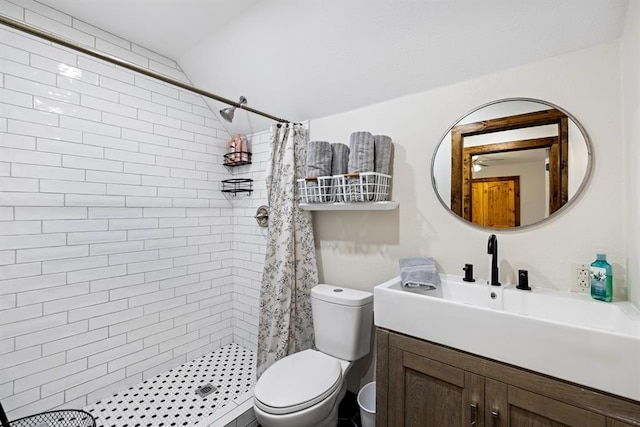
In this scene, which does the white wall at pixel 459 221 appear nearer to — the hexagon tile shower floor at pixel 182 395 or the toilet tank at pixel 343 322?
the toilet tank at pixel 343 322

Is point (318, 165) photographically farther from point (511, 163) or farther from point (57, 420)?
point (57, 420)

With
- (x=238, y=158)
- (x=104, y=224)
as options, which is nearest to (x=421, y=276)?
(x=238, y=158)

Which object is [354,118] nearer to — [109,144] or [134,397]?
[109,144]

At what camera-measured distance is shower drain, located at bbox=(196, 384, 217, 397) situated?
2.01 m

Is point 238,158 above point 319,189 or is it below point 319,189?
above

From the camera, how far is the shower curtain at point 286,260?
2006mm

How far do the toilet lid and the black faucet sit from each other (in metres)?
0.96

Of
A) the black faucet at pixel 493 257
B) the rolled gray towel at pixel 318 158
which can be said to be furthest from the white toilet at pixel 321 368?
the rolled gray towel at pixel 318 158

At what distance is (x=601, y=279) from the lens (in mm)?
1152

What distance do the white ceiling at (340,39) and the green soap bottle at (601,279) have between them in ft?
3.14

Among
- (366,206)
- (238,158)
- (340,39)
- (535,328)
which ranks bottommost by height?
(535,328)

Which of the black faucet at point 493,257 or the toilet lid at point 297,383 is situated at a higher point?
the black faucet at point 493,257

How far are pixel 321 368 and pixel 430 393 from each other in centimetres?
64

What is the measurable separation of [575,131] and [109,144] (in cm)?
277
